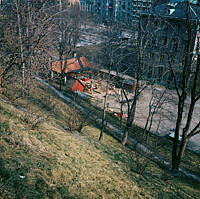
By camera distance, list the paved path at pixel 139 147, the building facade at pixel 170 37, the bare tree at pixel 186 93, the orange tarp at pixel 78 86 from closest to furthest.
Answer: the bare tree at pixel 186 93 → the building facade at pixel 170 37 → the paved path at pixel 139 147 → the orange tarp at pixel 78 86

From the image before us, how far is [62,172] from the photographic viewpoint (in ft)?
24.0

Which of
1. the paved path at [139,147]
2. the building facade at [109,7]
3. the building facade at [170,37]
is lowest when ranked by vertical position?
the paved path at [139,147]

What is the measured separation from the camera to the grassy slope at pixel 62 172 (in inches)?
249

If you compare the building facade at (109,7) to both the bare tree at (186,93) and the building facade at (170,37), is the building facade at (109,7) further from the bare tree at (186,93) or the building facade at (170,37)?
the bare tree at (186,93)

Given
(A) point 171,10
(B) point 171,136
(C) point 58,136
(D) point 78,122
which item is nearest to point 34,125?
(C) point 58,136

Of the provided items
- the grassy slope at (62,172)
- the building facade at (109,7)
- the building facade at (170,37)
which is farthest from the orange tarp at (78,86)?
the building facade at (109,7)

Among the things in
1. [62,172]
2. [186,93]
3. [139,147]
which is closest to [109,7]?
[139,147]

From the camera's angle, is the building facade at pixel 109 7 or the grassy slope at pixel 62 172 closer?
the grassy slope at pixel 62 172

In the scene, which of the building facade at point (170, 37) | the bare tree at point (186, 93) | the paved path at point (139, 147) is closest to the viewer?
the bare tree at point (186, 93)

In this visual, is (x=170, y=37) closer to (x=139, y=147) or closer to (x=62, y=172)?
(x=139, y=147)

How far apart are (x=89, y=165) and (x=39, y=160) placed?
204cm

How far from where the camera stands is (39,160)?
747 cm

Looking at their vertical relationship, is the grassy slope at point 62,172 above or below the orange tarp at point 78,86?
above

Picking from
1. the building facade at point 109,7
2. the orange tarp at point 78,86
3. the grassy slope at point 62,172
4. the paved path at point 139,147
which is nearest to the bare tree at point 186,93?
the grassy slope at point 62,172
